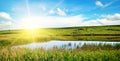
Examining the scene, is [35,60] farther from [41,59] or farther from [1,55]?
[1,55]

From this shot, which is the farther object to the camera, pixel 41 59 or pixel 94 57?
pixel 94 57

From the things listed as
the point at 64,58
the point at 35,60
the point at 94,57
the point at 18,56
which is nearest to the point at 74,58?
the point at 64,58

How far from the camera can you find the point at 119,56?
1493 cm

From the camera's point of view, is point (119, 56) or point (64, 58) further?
point (119, 56)

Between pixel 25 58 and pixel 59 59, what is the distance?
2566mm

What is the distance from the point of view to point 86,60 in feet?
43.4

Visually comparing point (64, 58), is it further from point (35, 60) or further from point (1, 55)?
point (1, 55)

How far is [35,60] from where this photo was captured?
41.8 ft

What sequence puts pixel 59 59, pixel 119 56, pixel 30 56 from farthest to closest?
1. pixel 119 56
2. pixel 30 56
3. pixel 59 59

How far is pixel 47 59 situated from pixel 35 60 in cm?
87

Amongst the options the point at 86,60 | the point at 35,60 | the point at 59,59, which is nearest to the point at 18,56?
the point at 35,60

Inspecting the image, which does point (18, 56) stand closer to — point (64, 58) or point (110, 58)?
point (64, 58)

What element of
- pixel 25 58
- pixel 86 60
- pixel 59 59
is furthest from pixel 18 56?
pixel 86 60

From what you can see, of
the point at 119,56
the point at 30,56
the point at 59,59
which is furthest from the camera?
the point at 119,56
